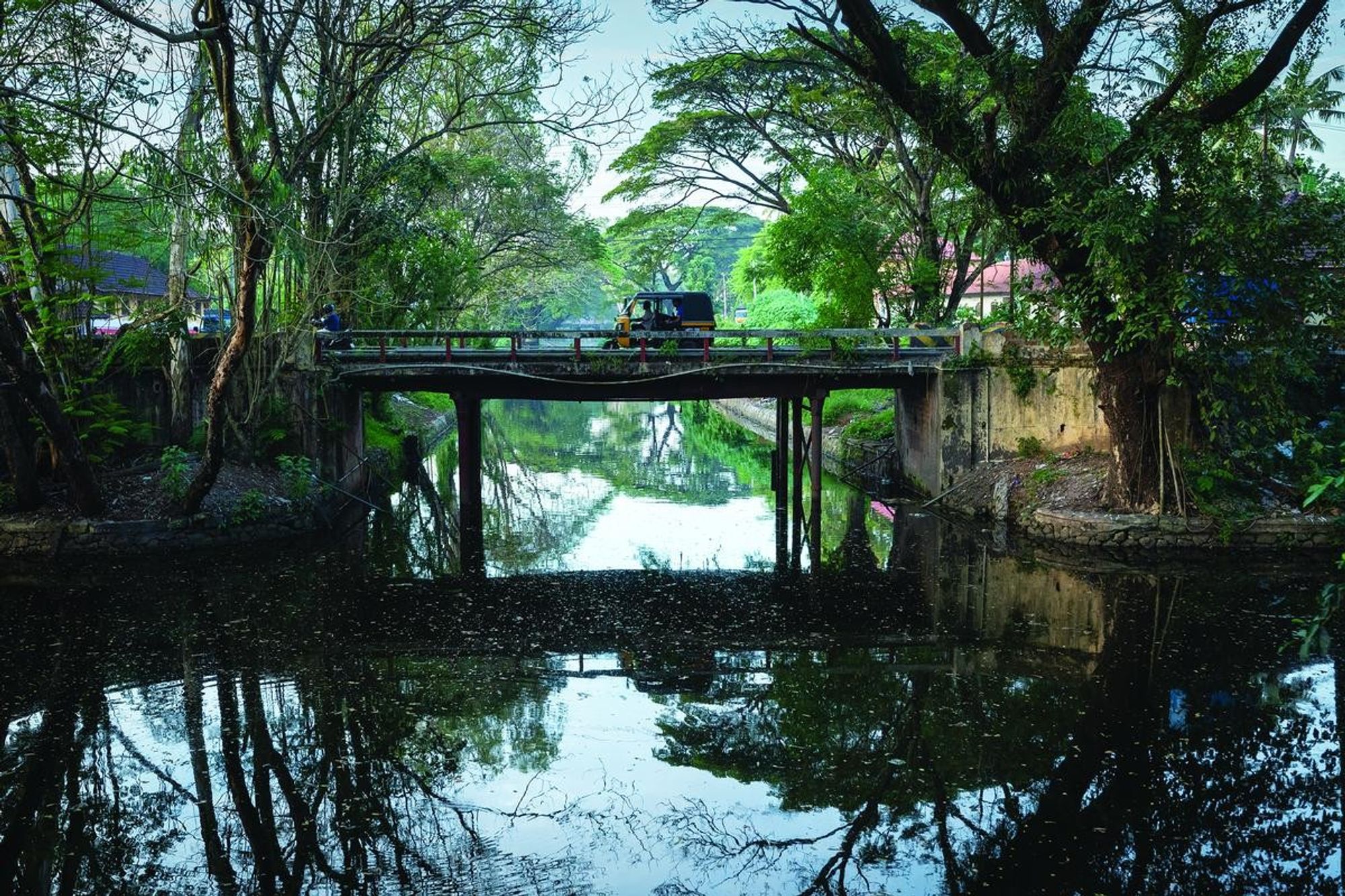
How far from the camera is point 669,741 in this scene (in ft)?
31.6

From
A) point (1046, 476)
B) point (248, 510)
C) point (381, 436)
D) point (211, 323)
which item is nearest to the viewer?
point (248, 510)

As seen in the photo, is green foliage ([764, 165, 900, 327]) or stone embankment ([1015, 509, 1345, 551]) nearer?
stone embankment ([1015, 509, 1345, 551])

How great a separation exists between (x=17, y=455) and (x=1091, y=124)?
54.2 feet

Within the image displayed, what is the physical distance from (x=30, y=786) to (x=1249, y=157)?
16609 millimetres

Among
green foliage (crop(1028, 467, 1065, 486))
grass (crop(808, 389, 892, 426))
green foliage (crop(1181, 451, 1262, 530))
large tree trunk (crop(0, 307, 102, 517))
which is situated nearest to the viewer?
large tree trunk (crop(0, 307, 102, 517))

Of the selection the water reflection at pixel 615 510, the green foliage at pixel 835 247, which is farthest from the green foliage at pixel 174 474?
the green foliage at pixel 835 247

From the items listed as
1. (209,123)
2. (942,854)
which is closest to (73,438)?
(209,123)

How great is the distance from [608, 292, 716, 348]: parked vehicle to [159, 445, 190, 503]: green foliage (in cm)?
1108

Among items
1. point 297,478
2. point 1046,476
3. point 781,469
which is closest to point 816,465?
point 781,469

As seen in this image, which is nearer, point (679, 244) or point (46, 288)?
point (46, 288)

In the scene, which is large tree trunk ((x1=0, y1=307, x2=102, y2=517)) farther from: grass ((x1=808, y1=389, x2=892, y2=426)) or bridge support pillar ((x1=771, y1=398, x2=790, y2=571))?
grass ((x1=808, y1=389, x2=892, y2=426))

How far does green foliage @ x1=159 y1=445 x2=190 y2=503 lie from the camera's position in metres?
17.9

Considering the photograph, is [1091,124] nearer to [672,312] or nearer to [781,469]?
[781,469]

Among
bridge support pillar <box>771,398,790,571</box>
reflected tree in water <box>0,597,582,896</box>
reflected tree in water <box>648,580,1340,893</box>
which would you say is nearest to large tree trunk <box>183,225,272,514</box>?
reflected tree in water <box>0,597,582,896</box>
